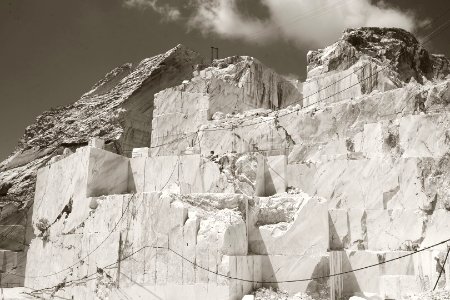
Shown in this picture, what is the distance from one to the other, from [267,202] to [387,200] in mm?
3073

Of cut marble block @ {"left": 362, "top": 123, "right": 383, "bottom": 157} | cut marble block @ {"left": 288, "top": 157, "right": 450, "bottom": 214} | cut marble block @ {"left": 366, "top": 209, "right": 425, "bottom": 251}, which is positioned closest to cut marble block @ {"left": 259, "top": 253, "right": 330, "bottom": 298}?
cut marble block @ {"left": 366, "top": 209, "right": 425, "bottom": 251}

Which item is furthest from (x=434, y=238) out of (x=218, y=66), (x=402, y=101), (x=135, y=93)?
(x=135, y=93)

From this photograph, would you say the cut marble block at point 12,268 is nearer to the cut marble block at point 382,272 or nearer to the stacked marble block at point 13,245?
the stacked marble block at point 13,245

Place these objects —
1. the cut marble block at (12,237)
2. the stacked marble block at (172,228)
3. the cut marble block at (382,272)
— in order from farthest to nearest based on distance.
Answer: the cut marble block at (12,237), the stacked marble block at (172,228), the cut marble block at (382,272)

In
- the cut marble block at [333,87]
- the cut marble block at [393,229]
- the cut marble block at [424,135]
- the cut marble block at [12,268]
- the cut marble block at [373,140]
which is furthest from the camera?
the cut marble block at [12,268]

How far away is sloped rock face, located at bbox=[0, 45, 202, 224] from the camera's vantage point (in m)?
24.6

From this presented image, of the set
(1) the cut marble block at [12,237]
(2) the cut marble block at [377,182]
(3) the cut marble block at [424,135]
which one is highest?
(3) the cut marble block at [424,135]

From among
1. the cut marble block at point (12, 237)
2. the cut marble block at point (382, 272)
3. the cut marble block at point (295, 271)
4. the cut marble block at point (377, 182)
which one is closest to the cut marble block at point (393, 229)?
the cut marble block at point (377, 182)

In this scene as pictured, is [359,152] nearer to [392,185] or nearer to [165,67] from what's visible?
[392,185]

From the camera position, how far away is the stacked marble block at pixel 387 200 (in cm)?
978

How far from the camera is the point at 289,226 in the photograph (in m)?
10.4

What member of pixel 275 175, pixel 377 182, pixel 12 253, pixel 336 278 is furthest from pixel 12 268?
pixel 377 182

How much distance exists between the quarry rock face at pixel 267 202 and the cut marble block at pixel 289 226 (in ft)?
0.09

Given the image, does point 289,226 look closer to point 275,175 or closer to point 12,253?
point 275,175
